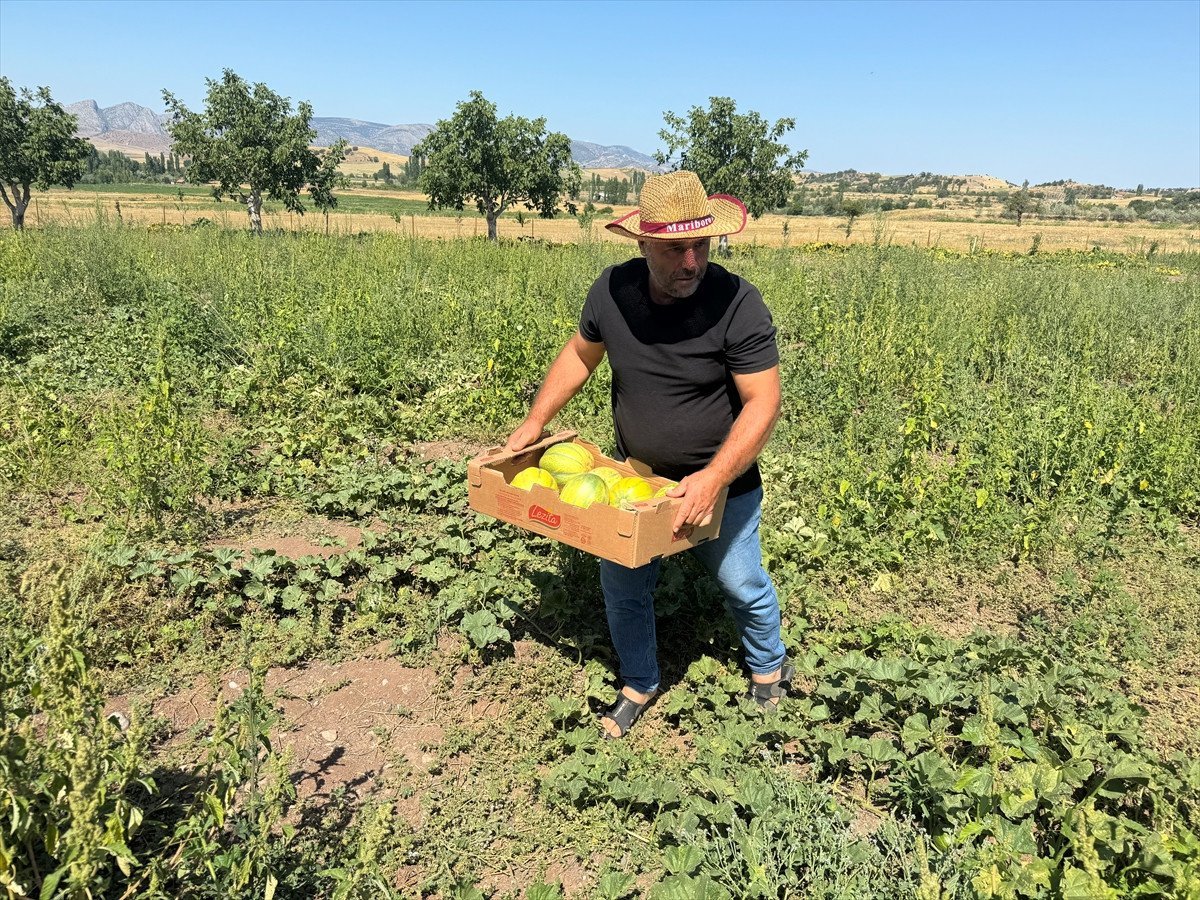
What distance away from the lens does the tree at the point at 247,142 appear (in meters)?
25.5

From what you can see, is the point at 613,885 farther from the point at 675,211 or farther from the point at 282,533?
the point at 282,533

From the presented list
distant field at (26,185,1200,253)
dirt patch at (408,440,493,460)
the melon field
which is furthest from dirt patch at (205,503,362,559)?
distant field at (26,185,1200,253)

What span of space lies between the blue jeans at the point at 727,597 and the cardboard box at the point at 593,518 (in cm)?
22

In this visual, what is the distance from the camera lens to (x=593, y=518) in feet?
7.98

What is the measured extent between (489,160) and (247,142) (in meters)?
8.38

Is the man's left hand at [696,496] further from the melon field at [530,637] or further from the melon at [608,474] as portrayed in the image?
the melon field at [530,637]

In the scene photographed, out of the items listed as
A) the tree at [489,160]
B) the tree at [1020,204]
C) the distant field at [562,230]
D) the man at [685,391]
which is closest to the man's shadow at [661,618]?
the man at [685,391]

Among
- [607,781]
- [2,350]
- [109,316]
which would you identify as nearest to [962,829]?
[607,781]

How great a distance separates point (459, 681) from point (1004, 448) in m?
3.95

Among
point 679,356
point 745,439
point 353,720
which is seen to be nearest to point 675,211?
point 679,356

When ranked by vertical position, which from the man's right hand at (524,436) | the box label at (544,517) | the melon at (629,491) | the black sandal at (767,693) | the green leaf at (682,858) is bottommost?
the black sandal at (767,693)

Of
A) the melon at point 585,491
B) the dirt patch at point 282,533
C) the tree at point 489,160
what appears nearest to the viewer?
the melon at point 585,491

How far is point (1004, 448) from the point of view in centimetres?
515

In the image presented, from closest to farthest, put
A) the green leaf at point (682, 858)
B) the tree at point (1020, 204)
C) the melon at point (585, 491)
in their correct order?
the green leaf at point (682, 858) → the melon at point (585, 491) → the tree at point (1020, 204)
